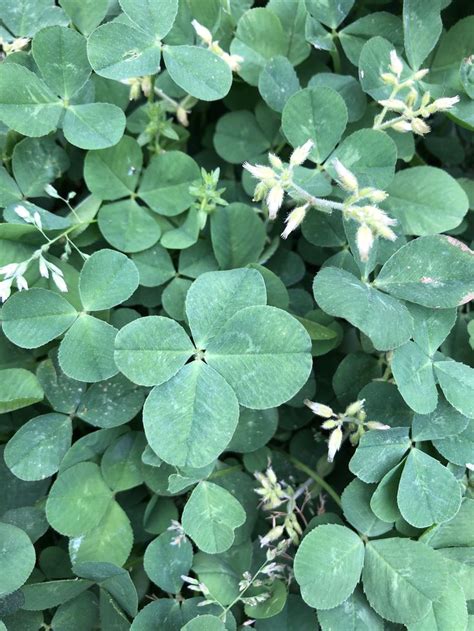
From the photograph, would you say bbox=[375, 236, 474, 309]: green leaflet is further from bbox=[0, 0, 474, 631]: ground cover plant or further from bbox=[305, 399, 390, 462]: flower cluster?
bbox=[305, 399, 390, 462]: flower cluster

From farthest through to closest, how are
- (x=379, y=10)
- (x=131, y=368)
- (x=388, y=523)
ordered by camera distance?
(x=379, y=10) < (x=388, y=523) < (x=131, y=368)

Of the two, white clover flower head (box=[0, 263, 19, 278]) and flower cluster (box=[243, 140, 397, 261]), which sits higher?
flower cluster (box=[243, 140, 397, 261])

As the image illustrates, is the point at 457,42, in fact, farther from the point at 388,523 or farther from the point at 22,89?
the point at 388,523

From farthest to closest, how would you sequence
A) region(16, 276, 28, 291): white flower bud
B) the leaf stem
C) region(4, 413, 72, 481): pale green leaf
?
1. the leaf stem
2. region(4, 413, 72, 481): pale green leaf
3. region(16, 276, 28, 291): white flower bud

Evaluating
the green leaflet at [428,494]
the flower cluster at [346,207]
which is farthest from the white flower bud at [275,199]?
the green leaflet at [428,494]

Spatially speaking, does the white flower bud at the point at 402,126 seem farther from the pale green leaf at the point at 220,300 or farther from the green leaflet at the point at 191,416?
the green leaflet at the point at 191,416

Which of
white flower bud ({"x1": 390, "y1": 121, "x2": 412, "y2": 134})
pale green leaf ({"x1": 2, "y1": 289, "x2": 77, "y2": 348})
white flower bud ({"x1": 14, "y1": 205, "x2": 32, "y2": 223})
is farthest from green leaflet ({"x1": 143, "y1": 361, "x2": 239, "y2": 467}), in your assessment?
white flower bud ({"x1": 390, "y1": 121, "x2": 412, "y2": 134})

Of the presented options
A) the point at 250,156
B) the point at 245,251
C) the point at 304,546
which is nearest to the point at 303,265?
the point at 245,251
